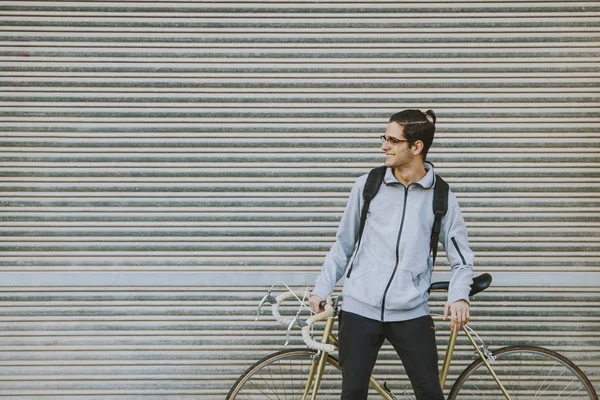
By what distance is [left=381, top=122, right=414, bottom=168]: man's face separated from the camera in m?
2.97

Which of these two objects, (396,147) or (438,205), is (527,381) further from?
(396,147)

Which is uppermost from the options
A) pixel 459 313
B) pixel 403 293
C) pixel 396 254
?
pixel 396 254

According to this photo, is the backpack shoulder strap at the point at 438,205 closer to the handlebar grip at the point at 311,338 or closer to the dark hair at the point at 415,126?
the dark hair at the point at 415,126

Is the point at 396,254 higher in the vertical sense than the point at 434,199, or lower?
lower

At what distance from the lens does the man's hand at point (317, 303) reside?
3062mm

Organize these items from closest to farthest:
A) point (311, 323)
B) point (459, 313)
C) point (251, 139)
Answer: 1. point (311, 323)
2. point (459, 313)
3. point (251, 139)

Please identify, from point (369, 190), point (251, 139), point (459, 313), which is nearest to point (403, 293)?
point (459, 313)

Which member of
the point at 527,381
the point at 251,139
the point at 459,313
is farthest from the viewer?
the point at 527,381

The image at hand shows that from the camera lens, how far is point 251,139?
12.9 feet

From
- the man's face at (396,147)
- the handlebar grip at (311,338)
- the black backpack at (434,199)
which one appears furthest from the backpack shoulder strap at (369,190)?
the handlebar grip at (311,338)

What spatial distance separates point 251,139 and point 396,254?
1451mm

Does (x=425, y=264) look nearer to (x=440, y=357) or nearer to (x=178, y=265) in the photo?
(x=440, y=357)

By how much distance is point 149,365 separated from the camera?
4.02 meters

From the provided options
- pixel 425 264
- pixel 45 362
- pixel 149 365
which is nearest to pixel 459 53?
pixel 425 264
